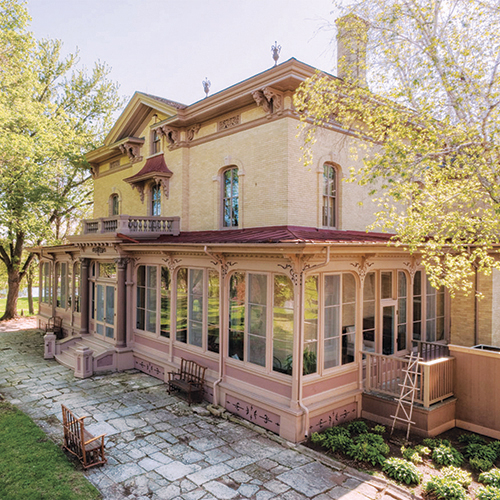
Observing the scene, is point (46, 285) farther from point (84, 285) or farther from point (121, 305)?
point (121, 305)

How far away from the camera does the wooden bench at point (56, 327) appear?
18578mm

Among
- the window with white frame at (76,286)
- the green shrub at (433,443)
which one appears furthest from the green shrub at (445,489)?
the window with white frame at (76,286)

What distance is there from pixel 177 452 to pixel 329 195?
8.32m

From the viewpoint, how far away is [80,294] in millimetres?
16516

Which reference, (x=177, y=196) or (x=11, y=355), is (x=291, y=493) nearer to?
(x=177, y=196)

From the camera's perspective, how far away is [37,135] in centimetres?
2083

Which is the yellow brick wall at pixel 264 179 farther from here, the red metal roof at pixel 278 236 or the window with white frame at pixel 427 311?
the window with white frame at pixel 427 311

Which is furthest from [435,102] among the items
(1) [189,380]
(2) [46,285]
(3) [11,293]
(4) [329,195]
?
(3) [11,293]

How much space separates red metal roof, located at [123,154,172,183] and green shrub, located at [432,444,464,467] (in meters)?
12.3

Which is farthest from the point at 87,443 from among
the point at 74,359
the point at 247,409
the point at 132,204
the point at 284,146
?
the point at 132,204

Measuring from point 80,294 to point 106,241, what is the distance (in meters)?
3.92

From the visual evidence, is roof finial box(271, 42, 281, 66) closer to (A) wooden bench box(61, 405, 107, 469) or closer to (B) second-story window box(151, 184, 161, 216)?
(B) second-story window box(151, 184, 161, 216)

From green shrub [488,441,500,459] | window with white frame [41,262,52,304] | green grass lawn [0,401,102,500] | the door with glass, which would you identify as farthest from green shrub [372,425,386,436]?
window with white frame [41,262,52,304]

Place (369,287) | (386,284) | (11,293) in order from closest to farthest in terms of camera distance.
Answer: (369,287) → (386,284) → (11,293)
